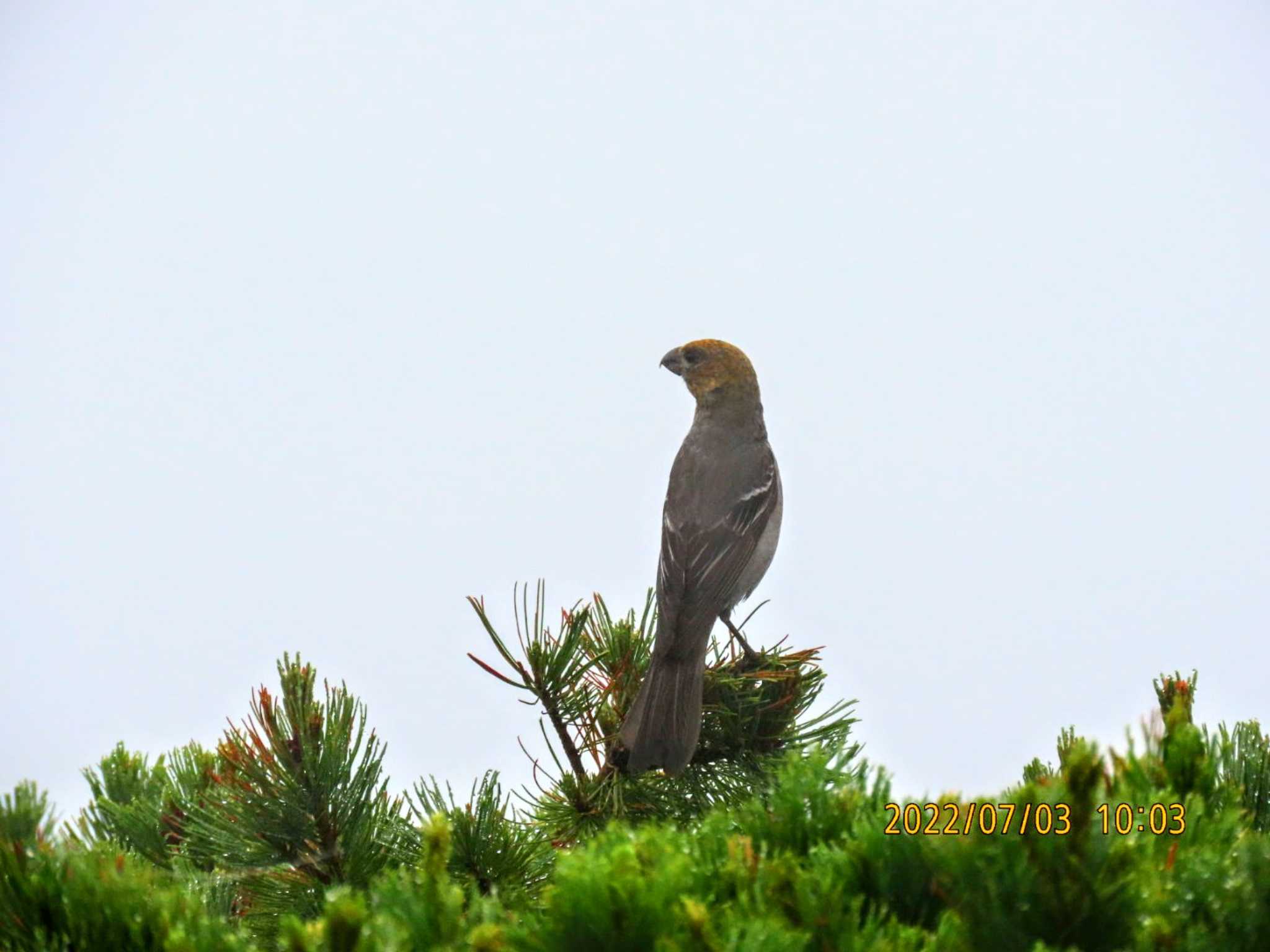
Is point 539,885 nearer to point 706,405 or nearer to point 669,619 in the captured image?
point 669,619

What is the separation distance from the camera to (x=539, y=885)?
128 inches

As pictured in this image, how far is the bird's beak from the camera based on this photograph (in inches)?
294

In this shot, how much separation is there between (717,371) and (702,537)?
1582 millimetres

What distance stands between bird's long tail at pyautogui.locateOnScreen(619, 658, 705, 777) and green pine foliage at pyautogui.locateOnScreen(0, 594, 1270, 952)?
0.44 meters

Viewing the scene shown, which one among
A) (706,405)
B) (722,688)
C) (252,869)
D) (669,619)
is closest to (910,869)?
(252,869)

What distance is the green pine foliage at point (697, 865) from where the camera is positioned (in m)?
1.74

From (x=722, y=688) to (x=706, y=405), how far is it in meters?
3.34

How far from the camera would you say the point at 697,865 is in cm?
Result: 211

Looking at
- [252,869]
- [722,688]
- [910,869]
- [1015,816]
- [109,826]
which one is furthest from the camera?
[722,688]

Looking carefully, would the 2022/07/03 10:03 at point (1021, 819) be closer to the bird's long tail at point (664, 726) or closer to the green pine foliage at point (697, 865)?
the green pine foliage at point (697, 865)

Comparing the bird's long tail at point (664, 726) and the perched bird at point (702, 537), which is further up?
the perched bird at point (702, 537)
